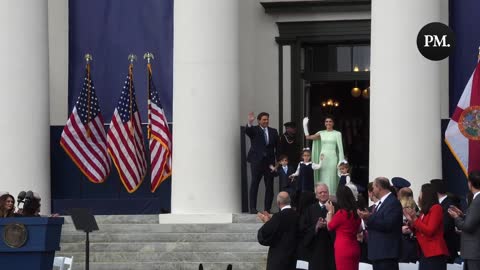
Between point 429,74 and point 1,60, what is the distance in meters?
8.24

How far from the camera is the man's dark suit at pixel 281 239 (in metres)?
20.4

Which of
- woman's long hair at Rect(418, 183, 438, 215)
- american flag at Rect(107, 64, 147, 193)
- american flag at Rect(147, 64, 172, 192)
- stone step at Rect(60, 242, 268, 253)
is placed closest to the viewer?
woman's long hair at Rect(418, 183, 438, 215)

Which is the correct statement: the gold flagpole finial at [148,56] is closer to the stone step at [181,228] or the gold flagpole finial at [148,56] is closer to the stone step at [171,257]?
the stone step at [181,228]

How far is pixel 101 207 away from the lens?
31.0 m

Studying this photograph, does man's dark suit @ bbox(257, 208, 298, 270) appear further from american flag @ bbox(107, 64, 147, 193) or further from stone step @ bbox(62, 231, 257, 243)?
american flag @ bbox(107, 64, 147, 193)

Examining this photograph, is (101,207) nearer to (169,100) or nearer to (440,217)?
(169,100)

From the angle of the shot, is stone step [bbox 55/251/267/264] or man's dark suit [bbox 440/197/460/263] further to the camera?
stone step [bbox 55/251/267/264]

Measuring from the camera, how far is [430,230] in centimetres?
1983

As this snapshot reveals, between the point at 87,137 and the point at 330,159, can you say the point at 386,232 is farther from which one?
the point at 87,137

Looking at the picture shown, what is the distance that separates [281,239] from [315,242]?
56 cm

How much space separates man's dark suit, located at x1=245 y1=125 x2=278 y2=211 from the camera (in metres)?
29.2

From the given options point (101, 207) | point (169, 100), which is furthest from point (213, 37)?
point (101, 207)

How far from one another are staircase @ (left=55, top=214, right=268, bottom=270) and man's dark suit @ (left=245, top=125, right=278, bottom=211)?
116 centimetres

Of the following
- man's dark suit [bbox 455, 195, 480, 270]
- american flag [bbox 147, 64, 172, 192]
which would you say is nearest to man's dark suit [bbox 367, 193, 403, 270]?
man's dark suit [bbox 455, 195, 480, 270]
